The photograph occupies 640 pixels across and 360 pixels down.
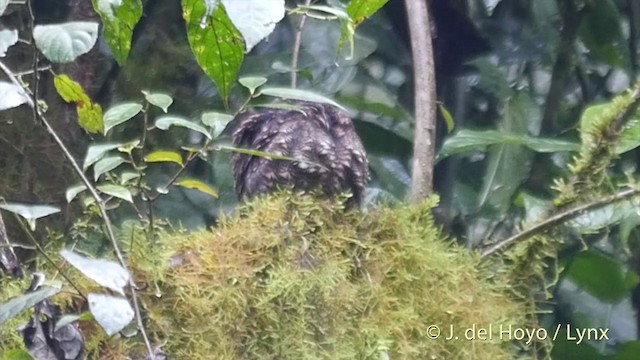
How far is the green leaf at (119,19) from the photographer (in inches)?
30.7

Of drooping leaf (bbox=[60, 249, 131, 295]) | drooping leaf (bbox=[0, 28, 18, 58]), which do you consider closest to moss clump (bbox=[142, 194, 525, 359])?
drooping leaf (bbox=[60, 249, 131, 295])

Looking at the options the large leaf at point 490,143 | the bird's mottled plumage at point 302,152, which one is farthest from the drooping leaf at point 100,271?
the large leaf at point 490,143

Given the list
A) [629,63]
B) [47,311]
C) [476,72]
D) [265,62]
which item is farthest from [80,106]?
[629,63]

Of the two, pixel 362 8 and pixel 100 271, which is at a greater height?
pixel 362 8

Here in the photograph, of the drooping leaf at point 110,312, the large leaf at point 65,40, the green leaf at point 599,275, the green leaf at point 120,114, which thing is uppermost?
the large leaf at point 65,40

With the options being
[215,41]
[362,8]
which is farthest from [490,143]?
[215,41]

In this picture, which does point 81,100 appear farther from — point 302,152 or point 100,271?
point 302,152

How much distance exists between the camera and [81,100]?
0.97 metres

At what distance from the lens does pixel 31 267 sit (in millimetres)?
1333

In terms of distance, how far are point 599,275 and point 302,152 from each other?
529 millimetres

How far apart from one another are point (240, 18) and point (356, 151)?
0.73 metres

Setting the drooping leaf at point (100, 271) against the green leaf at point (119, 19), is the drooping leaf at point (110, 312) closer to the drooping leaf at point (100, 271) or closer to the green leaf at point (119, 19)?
the drooping leaf at point (100, 271)

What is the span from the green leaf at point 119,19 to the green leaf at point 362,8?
328 mm

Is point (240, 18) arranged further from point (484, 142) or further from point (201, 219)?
point (201, 219)
